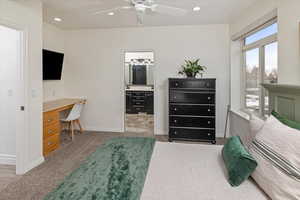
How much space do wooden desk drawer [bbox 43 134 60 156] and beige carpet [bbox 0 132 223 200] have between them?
0.35ft

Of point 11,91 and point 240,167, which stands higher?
point 11,91

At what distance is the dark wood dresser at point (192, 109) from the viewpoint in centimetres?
419

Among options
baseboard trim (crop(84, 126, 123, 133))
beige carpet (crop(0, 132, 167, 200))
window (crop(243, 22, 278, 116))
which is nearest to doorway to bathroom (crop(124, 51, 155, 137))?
baseboard trim (crop(84, 126, 123, 133))

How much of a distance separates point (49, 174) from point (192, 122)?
9.40 ft

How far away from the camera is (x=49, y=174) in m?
2.86

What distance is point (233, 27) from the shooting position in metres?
4.27

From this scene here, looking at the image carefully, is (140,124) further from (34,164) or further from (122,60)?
(34,164)

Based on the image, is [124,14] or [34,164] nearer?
[34,164]

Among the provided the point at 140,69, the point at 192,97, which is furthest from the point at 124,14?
the point at 140,69

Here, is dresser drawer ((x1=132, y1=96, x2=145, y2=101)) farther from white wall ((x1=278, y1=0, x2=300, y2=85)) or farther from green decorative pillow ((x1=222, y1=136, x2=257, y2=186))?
green decorative pillow ((x1=222, y1=136, x2=257, y2=186))

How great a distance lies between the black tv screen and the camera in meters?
4.27

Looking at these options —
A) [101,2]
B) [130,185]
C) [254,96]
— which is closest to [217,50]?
[254,96]

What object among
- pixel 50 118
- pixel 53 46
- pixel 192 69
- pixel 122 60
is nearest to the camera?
pixel 50 118

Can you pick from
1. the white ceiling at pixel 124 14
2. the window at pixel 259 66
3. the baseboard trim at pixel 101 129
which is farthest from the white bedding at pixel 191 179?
the baseboard trim at pixel 101 129
